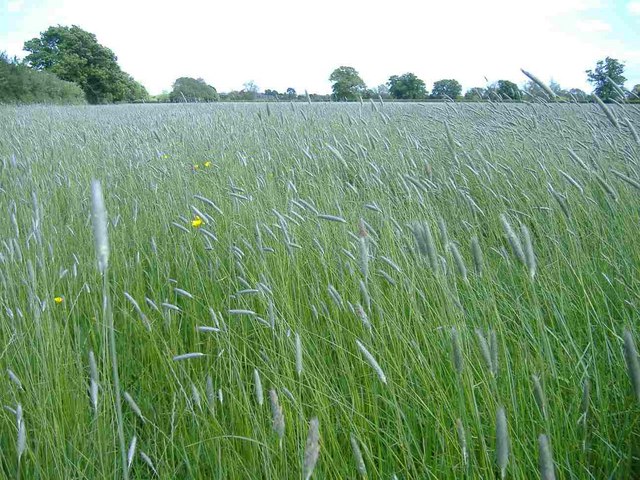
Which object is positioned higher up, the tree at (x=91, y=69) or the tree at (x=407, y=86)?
the tree at (x=91, y=69)

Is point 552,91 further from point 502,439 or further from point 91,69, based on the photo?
point 91,69

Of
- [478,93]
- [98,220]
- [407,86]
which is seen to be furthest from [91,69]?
[98,220]

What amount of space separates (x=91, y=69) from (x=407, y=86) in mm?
32498

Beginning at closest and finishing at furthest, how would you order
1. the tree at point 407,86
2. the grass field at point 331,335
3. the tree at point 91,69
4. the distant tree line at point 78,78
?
1. the grass field at point 331,335
2. the tree at point 407,86
3. the distant tree line at point 78,78
4. the tree at point 91,69

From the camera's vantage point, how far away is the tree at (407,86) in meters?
16.9

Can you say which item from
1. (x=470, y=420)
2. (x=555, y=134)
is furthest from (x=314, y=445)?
(x=555, y=134)

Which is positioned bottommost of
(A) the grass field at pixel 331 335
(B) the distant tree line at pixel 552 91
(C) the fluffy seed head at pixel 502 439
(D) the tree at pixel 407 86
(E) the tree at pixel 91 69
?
(A) the grass field at pixel 331 335

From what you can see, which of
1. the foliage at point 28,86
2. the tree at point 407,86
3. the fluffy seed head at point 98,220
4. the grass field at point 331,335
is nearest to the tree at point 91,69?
the foliage at point 28,86

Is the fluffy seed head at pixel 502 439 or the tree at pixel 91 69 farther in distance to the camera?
the tree at pixel 91 69

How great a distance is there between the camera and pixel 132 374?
6.34 feet

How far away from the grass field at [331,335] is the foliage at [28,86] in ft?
81.4

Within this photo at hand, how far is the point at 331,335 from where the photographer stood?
5.93 ft

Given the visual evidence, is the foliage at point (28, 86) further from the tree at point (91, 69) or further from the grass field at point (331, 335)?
the grass field at point (331, 335)

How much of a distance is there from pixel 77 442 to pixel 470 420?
1.04m
